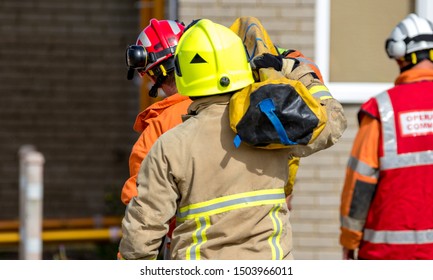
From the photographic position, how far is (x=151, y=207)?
4004 millimetres

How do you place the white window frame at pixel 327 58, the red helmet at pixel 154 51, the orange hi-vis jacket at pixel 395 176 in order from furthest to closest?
1. the white window frame at pixel 327 58
2. the orange hi-vis jacket at pixel 395 176
3. the red helmet at pixel 154 51

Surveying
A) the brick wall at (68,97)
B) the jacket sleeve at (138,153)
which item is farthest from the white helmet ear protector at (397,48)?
the brick wall at (68,97)

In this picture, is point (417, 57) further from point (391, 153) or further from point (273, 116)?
point (273, 116)

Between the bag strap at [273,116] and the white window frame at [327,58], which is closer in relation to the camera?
the bag strap at [273,116]

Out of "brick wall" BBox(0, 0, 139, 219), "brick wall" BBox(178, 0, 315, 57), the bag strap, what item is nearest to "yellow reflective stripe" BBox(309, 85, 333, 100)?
the bag strap

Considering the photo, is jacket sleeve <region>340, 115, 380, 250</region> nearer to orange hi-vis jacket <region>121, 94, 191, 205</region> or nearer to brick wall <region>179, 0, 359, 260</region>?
orange hi-vis jacket <region>121, 94, 191, 205</region>

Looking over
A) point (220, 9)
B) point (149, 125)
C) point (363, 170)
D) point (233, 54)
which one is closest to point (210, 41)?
point (233, 54)

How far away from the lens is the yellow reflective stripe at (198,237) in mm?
4004

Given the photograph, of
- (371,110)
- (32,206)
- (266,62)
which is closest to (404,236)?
(371,110)

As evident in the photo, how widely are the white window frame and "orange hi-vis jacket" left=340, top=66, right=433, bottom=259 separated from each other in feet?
7.82

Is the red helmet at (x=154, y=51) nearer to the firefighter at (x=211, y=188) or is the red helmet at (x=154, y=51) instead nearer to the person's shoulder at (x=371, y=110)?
the firefighter at (x=211, y=188)

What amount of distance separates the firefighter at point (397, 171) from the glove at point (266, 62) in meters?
1.26


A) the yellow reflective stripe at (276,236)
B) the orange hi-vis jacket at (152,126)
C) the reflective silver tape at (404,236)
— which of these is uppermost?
the orange hi-vis jacket at (152,126)

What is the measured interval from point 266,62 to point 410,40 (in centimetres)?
152
